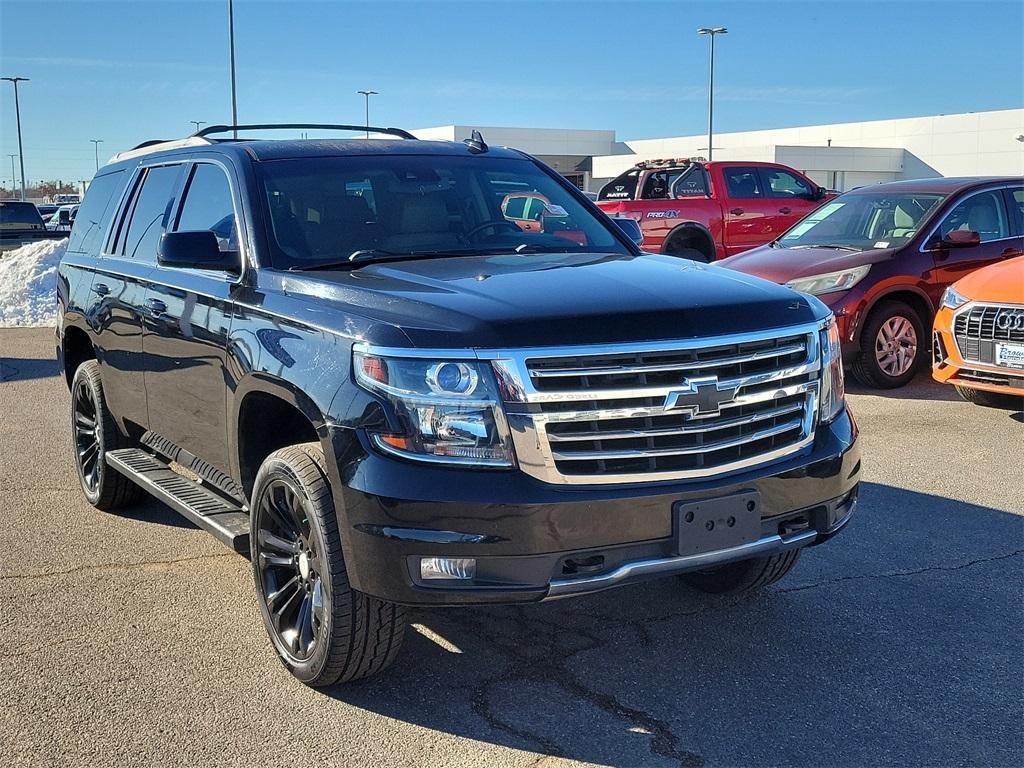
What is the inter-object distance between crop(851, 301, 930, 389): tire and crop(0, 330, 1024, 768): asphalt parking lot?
156 inches

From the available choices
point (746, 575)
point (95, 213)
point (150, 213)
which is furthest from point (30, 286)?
point (746, 575)

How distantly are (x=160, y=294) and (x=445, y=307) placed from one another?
2.06 m

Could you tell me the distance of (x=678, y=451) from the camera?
11.5 feet

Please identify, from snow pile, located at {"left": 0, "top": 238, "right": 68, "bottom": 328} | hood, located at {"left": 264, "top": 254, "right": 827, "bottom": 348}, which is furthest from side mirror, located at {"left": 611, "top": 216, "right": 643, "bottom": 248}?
snow pile, located at {"left": 0, "top": 238, "right": 68, "bottom": 328}

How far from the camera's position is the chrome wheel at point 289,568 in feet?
12.3

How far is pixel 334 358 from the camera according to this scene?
3.57 m

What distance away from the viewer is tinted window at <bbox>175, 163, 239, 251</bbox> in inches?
185

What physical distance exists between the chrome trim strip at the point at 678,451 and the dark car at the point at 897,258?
609 cm

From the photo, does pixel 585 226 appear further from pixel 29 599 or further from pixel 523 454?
pixel 29 599

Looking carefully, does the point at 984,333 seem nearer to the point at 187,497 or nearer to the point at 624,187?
the point at 187,497

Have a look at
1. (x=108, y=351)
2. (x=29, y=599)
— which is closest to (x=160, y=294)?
(x=108, y=351)

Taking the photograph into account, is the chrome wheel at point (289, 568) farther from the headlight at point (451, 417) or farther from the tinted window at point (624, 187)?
the tinted window at point (624, 187)

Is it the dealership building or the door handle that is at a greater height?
the dealership building

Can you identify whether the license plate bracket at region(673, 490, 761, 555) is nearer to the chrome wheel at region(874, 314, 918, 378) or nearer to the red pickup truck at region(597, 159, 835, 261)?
the chrome wheel at region(874, 314, 918, 378)
